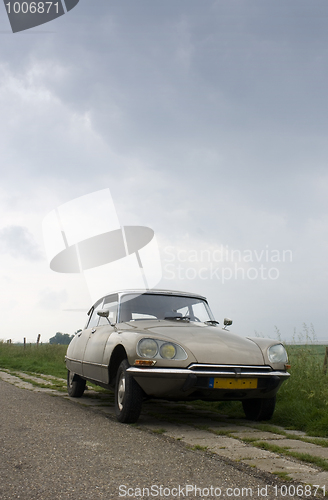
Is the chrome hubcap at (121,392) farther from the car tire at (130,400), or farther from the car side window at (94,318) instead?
the car side window at (94,318)

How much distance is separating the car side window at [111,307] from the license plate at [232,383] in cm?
201

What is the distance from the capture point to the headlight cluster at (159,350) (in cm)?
499

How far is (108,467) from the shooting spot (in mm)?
3252

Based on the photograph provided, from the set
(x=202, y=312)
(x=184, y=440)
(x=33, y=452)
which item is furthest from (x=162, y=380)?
(x=202, y=312)

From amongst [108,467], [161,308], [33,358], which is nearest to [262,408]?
[161,308]

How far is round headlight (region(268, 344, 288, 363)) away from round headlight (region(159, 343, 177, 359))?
48.3 inches

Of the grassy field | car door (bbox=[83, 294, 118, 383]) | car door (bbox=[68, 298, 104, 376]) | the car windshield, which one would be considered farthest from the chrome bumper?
car door (bbox=[68, 298, 104, 376])

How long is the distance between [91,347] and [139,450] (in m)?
3.19

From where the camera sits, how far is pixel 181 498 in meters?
2.66

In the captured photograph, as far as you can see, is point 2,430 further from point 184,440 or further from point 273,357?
point 273,357

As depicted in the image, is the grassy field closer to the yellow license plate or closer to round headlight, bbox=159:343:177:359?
the yellow license plate

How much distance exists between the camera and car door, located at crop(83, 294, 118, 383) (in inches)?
243

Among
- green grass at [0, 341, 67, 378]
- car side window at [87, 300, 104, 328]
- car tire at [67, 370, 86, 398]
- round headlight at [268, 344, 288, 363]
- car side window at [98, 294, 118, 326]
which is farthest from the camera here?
green grass at [0, 341, 67, 378]

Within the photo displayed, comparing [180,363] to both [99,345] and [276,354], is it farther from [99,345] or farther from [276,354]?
[99,345]
